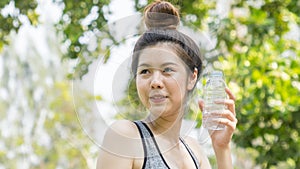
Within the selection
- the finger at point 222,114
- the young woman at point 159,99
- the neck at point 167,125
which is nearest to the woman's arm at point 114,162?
the young woman at point 159,99

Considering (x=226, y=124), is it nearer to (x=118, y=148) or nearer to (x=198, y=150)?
(x=198, y=150)

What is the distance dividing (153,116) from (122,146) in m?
0.10

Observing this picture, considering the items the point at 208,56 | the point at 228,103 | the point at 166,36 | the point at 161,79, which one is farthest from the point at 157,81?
the point at 208,56

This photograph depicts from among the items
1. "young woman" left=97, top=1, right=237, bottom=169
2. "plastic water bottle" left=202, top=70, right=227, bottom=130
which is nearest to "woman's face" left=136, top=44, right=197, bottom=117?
"young woman" left=97, top=1, right=237, bottom=169

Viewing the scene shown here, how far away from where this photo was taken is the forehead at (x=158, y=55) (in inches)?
43.3

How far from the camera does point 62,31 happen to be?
2291 mm

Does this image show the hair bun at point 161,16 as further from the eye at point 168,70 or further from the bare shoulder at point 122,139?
the bare shoulder at point 122,139

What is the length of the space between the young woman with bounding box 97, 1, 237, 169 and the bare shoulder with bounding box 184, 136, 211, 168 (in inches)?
2.1

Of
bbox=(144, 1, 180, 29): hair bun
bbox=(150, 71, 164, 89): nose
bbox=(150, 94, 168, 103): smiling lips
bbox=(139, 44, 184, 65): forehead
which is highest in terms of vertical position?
bbox=(144, 1, 180, 29): hair bun

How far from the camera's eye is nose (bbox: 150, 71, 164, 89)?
1075 millimetres

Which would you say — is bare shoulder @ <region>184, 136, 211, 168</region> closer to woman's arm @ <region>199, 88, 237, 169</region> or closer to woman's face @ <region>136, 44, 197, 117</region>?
woman's arm @ <region>199, 88, 237, 169</region>

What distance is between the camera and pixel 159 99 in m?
1.09

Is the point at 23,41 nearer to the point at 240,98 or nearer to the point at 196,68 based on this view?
the point at 240,98

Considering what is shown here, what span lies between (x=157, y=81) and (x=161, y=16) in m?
0.17
